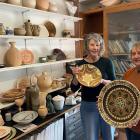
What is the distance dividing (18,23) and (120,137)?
2.12 m

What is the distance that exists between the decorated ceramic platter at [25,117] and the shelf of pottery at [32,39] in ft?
1.24

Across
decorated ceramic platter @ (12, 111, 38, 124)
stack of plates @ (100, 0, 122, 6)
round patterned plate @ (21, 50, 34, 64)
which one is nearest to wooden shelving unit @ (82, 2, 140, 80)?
stack of plates @ (100, 0, 122, 6)

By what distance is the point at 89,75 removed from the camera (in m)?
1.88

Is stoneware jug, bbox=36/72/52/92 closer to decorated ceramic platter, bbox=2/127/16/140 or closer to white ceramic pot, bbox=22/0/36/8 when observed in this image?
decorated ceramic platter, bbox=2/127/16/140

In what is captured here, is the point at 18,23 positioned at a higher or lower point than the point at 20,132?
higher

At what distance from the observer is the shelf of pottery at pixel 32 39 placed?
2.06 m

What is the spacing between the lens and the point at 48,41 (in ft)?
8.91

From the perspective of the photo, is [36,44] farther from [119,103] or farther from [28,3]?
[119,103]

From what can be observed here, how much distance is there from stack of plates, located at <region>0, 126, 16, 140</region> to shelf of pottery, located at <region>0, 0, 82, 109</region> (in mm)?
538

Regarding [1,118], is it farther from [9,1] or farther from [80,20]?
[80,20]

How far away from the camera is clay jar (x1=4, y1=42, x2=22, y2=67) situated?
79.5 inches

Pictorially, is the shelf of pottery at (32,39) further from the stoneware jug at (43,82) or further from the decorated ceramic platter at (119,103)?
the decorated ceramic platter at (119,103)

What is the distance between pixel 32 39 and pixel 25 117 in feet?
3.21

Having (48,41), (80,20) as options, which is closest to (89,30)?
(80,20)
